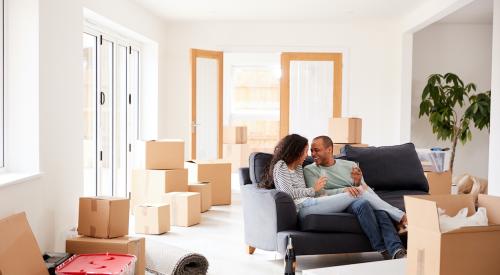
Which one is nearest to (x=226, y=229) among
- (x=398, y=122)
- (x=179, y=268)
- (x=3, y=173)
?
(x=179, y=268)

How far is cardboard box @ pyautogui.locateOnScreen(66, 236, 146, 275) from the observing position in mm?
3988

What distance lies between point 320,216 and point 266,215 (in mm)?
409

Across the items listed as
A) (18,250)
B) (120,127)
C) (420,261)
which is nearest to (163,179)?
(120,127)

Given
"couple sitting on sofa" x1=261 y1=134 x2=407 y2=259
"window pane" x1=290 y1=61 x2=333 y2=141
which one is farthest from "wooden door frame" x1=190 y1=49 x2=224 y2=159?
"couple sitting on sofa" x1=261 y1=134 x2=407 y2=259

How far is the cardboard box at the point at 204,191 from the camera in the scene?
677 cm

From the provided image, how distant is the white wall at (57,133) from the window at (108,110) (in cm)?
98

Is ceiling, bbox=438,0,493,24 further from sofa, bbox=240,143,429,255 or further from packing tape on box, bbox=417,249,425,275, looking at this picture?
packing tape on box, bbox=417,249,425,275

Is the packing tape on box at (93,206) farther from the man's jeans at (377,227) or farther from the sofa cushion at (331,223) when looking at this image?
the man's jeans at (377,227)

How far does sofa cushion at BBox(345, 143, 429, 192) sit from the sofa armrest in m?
1.05

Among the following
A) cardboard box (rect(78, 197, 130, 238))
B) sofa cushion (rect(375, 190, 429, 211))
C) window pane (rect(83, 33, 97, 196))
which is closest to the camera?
cardboard box (rect(78, 197, 130, 238))

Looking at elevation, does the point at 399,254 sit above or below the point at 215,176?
below

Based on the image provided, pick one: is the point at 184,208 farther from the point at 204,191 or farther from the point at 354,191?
the point at 354,191

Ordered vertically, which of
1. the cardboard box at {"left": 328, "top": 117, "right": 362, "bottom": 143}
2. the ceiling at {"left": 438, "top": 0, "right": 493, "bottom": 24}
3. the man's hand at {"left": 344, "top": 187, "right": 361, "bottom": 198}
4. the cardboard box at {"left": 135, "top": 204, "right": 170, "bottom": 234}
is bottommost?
the cardboard box at {"left": 135, "top": 204, "right": 170, "bottom": 234}

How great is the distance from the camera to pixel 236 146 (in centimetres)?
1117
